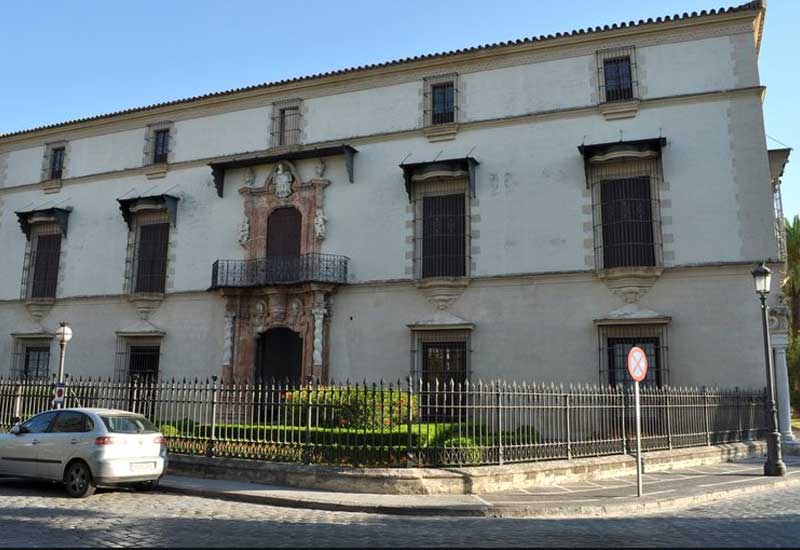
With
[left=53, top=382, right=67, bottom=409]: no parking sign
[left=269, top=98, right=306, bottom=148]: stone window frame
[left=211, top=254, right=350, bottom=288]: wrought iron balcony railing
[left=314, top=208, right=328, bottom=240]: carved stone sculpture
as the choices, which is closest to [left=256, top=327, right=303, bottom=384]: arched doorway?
[left=211, top=254, right=350, bottom=288]: wrought iron balcony railing

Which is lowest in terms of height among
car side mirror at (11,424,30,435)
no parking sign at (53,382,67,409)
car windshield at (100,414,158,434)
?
car side mirror at (11,424,30,435)

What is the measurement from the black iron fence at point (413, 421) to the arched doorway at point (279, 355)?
21.5ft

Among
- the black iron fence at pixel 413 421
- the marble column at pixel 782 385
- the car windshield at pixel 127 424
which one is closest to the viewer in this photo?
the car windshield at pixel 127 424

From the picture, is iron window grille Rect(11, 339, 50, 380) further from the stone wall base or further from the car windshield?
the car windshield

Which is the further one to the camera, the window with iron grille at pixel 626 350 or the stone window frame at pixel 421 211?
the stone window frame at pixel 421 211

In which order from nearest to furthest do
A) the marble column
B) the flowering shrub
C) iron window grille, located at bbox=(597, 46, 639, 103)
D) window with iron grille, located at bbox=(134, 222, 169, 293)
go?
the flowering shrub, the marble column, iron window grille, located at bbox=(597, 46, 639, 103), window with iron grille, located at bbox=(134, 222, 169, 293)

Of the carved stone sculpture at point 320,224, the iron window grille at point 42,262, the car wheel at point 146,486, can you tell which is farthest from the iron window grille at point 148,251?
the car wheel at point 146,486

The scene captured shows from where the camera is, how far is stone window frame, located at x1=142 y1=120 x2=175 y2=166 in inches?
960

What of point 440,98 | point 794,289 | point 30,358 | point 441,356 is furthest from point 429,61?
point 794,289

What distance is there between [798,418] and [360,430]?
3327 centimetres

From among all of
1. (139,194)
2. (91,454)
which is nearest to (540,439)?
(91,454)

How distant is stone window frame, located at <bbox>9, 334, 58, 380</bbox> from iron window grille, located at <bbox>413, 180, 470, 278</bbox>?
1425 cm

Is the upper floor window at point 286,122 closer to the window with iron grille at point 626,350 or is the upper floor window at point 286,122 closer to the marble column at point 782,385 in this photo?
the window with iron grille at point 626,350

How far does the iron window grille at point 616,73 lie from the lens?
19141 mm
